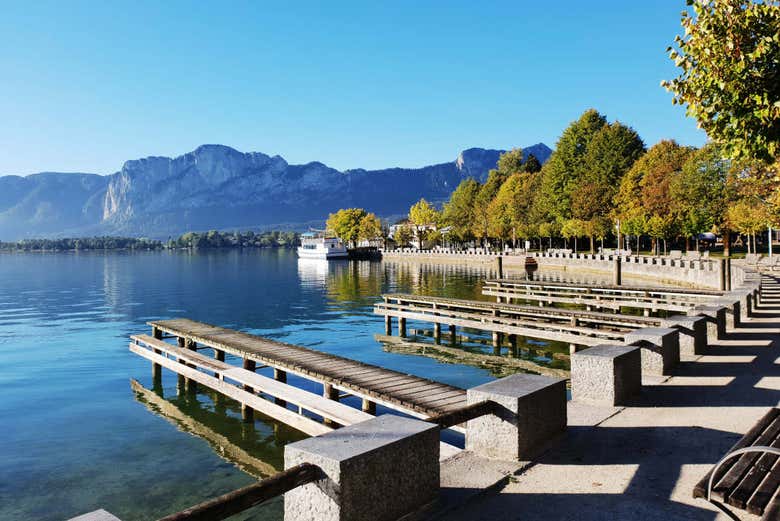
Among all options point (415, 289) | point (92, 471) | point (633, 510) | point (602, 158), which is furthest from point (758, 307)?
point (602, 158)

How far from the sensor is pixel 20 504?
35.6ft

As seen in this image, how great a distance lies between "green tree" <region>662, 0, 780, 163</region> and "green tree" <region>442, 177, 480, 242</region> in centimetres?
10929

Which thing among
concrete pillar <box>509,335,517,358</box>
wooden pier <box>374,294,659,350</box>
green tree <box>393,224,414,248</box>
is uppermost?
green tree <box>393,224,414,248</box>

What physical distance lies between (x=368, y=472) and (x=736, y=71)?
1042cm

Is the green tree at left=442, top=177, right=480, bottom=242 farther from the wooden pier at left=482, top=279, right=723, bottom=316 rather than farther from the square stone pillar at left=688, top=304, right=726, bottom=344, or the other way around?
the square stone pillar at left=688, top=304, right=726, bottom=344

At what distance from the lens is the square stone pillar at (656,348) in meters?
10.7

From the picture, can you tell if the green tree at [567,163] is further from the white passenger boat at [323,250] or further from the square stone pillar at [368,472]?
the square stone pillar at [368,472]

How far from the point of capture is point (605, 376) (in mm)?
8789

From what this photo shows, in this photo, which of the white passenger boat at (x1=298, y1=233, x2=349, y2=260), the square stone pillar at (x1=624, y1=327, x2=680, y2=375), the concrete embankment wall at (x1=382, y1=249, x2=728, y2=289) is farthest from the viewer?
the white passenger boat at (x1=298, y1=233, x2=349, y2=260)

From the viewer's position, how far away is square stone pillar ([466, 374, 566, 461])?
6.66m

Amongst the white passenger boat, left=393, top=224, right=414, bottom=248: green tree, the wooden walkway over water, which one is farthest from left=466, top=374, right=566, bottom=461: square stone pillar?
left=393, top=224, right=414, bottom=248: green tree

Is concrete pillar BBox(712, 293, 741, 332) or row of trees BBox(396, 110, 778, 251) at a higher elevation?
row of trees BBox(396, 110, 778, 251)

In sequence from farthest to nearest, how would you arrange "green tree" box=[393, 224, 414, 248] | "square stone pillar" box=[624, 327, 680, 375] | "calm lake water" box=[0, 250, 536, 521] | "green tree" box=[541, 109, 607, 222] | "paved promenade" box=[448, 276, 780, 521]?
"green tree" box=[393, 224, 414, 248] < "green tree" box=[541, 109, 607, 222] < "calm lake water" box=[0, 250, 536, 521] < "square stone pillar" box=[624, 327, 680, 375] < "paved promenade" box=[448, 276, 780, 521]

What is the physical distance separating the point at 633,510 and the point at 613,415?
3048 millimetres
